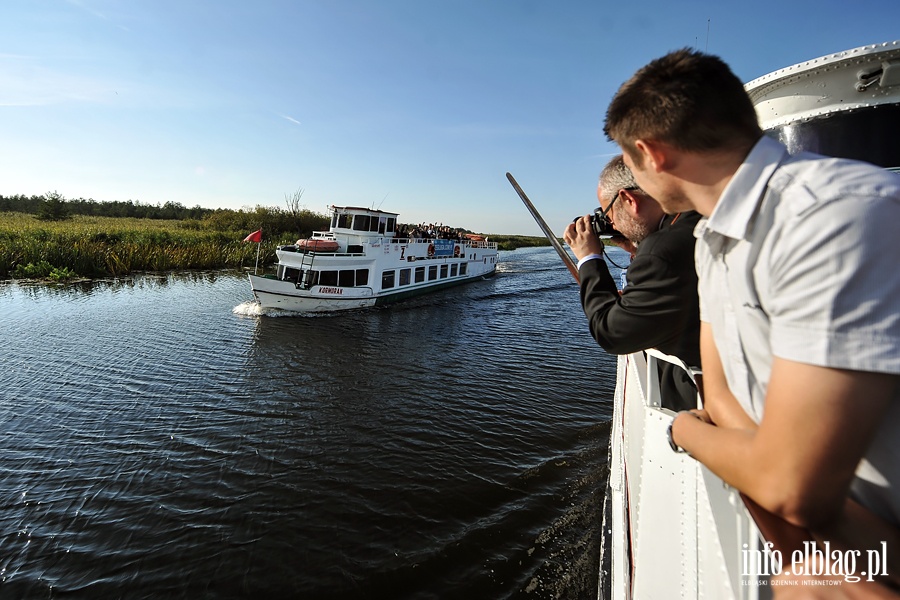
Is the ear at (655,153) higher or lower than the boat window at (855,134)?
lower

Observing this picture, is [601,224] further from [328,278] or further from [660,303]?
[328,278]

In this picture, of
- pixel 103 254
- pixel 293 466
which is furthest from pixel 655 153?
pixel 103 254

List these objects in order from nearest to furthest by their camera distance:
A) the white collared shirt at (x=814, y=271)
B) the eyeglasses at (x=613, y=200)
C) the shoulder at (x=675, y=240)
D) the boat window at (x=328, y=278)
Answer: the white collared shirt at (x=814, y=271), the shoulder at (x=675, y=240), the eyeglasses at (x=613, y=200), the boat window at (x=328, y=278)

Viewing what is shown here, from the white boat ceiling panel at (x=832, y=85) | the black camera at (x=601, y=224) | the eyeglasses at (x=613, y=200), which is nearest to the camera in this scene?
the eyeglasses at (x=613, y=200)

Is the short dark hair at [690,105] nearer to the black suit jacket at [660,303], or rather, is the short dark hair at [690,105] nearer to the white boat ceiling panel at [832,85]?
the black suit jacket at [660,303]

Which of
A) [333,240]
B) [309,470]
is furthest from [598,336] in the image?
[333,240]

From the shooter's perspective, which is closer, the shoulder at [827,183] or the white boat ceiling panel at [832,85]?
the shoulder at [827,183]

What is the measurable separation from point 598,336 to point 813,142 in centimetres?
358

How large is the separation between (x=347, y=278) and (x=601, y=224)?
17.5 m

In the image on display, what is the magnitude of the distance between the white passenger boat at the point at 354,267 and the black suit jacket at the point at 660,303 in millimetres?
16704

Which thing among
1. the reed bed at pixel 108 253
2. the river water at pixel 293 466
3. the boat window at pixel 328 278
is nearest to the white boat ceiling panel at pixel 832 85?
the river water at pixel 293 466

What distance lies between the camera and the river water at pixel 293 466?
495 cm

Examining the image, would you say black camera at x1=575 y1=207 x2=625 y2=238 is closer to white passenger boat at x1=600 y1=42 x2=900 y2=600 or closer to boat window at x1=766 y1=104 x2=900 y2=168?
white passenger boat at x1=600 y1=42 x2=900 y2=600

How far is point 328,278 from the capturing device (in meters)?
18.6
